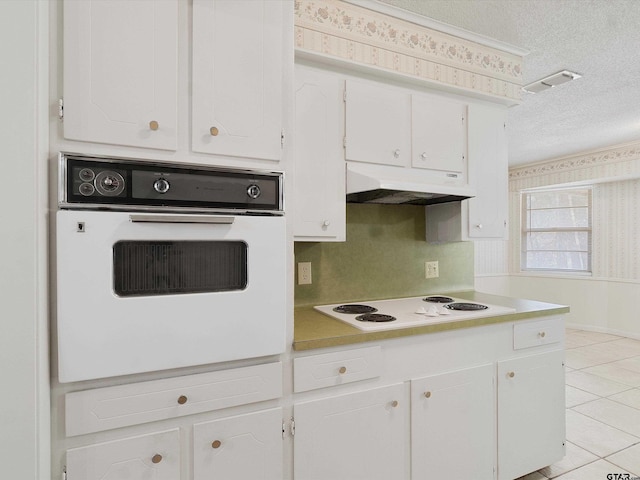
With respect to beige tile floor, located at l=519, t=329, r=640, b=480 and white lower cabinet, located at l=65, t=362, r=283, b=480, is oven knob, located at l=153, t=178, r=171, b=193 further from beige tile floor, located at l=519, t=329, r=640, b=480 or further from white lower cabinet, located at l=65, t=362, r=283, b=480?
beige tile floor, located at l=519, t=329, r=640, b=480

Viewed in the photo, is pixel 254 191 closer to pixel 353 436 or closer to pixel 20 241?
pixel 20 241

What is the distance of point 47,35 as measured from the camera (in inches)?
42.3

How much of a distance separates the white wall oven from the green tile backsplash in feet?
2.75

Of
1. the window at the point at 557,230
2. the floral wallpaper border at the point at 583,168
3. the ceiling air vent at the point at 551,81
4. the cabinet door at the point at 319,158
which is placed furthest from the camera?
the window at the point at 557,230

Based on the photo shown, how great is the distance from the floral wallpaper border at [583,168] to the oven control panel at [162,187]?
547 cm

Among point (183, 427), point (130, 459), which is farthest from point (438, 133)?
point (130, 459)

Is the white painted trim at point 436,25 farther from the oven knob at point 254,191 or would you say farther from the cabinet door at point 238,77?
the oven knob at point 254,191

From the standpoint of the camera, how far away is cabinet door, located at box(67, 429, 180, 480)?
1.13 meters

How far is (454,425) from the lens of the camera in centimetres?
180

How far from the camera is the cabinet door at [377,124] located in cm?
201

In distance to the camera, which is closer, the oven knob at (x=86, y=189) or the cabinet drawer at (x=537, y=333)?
the oven knob at (x=86, y=189)

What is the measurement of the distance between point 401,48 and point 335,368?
1.79m

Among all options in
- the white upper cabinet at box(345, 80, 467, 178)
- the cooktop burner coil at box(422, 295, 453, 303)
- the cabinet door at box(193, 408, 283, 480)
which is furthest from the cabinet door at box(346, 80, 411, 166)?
the cabinet door at box(193, 408, 283, 480)

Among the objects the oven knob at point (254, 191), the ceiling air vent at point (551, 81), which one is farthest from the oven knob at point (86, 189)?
the ceiling air vent at point (551, 81)
